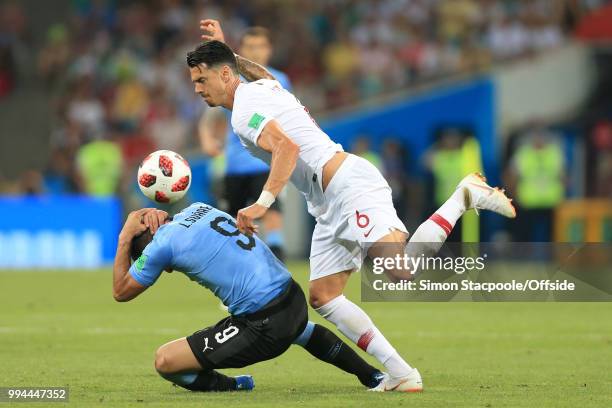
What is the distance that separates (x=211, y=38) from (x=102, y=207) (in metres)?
10.6

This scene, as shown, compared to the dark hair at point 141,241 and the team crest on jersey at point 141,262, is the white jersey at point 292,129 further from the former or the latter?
the team crest on jersey at point 141,262

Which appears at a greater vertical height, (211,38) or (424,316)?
(211,38)

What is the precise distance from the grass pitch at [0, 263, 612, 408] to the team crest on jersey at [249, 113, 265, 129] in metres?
1.43

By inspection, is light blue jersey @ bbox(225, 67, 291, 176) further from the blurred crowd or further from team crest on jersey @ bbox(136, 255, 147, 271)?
the blurred crowd

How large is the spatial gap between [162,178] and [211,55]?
2.38 feet

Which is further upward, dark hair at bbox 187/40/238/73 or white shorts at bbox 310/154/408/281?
dark hair at bbox 187/40/238/73

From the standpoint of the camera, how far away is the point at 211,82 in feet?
24.1

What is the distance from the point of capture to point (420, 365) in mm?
8586

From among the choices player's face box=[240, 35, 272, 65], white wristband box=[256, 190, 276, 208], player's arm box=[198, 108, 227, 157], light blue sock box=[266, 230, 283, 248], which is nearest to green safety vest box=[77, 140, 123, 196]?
player's arm box=[198, 108, 227, 157]

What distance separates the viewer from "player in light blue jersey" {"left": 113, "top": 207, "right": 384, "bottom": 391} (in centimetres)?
692

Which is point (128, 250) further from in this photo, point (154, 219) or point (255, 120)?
point (255, 120)

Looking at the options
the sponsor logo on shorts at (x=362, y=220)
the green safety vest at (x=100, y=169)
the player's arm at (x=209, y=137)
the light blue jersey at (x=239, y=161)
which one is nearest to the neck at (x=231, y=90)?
the sponsor logo on shorts at (x=362, y=220)

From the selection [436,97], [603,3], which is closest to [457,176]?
[436,97]

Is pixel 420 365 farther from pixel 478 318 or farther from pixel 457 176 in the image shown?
pixel 457 176
